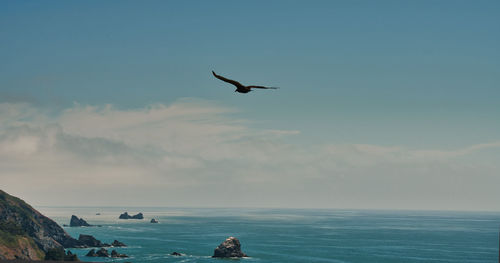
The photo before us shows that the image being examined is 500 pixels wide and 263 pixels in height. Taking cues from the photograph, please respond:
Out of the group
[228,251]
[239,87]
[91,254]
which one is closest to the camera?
[239,87]

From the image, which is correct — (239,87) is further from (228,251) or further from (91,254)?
(91,254)

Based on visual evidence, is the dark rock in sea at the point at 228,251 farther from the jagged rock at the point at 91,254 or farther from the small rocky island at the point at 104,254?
the jagged rock at the point at 91,254

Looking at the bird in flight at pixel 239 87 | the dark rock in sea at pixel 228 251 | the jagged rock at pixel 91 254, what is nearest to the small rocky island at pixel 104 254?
the jagged rock at pixel 91 254

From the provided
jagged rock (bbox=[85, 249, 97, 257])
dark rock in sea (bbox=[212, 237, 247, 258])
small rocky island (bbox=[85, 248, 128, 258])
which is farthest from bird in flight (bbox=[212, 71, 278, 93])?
jagged rock (bbox=[85, 249, 97, 257])

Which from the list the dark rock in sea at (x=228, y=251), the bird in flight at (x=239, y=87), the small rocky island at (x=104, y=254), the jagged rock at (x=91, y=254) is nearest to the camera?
the bird in flight at (x=239, y=87)

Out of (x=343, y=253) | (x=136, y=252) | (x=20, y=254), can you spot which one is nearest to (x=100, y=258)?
(x=136, y=252)

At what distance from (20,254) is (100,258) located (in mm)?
30434

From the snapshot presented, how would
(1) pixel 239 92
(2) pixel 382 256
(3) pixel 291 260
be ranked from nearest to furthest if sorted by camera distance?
1. (1) pixel 239 92
2. (3) pixel 291 260
3. (2) pixel 382 256

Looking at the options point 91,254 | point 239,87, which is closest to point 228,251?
point 91,254

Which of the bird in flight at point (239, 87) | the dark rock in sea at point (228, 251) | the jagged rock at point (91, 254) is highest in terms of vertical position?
the bird in flight at point (239, 87)

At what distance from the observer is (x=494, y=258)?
19225cm

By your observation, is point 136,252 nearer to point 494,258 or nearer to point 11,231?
point 11,231

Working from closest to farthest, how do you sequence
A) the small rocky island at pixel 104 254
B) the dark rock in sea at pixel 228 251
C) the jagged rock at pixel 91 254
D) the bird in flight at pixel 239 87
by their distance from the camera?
1. the bird in flight at pixel 239 87
2. the dark rock in sea at pixel 228 251
3. the small rocky island at pixel 104 254
4. the jagged rock at pixel 91 254

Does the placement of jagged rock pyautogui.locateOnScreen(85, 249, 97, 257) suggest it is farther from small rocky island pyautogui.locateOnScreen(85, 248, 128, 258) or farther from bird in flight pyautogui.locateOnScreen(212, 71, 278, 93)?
bird in flight pyautogui.locateOnScreen(212, 71, 278, 93)
